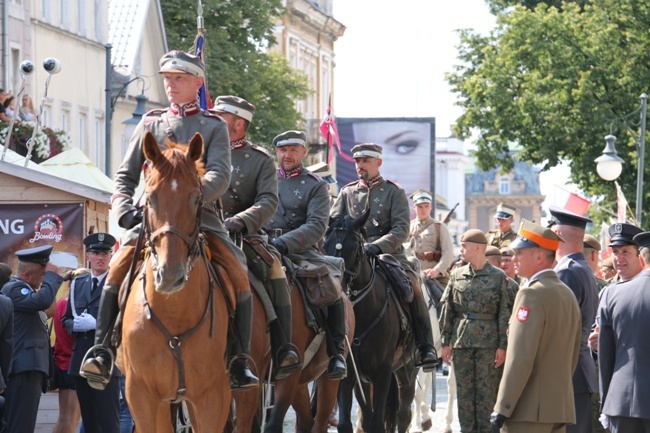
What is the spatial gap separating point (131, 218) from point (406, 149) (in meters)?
47.6

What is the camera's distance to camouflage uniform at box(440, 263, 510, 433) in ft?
58.2

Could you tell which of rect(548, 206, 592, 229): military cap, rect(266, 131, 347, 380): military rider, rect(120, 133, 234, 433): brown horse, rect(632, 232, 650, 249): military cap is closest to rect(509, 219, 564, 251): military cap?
rect(632, 232, 650, 249): military cap

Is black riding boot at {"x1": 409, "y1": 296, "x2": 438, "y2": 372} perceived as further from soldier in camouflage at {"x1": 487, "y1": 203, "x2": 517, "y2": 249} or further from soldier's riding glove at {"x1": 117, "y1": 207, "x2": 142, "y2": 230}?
soldier in camouflage at {"x1": 487, "y1": 203, "x2": 517, "y2": 249}

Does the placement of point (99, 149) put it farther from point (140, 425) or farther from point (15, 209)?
point (140, 425)

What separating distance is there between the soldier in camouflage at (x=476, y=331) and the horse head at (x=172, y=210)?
7.59 meters

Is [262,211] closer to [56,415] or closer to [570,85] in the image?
[56,415]

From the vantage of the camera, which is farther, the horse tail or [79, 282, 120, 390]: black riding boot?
the horse tail

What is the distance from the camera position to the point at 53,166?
75.4 ft

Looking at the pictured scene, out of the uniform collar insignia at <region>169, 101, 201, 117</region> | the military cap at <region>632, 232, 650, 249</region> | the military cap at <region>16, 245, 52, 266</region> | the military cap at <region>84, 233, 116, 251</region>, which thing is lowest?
the military cap at <region>16, 245, 52, 266</region>

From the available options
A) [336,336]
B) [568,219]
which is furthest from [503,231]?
[568,219]

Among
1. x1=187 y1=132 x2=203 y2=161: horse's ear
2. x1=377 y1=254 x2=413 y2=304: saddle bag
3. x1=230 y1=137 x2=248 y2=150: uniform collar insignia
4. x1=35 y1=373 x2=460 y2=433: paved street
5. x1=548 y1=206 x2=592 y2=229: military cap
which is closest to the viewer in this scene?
x1=187 y1=132 x2=203 y2=161: horse's ear

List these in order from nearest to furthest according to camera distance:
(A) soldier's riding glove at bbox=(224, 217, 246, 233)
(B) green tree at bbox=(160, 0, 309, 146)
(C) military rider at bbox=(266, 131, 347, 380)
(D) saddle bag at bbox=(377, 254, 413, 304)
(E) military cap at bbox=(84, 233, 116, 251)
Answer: (A) soldier's riding glove at bbox=(224, 217, 246, 233), (C) military rider at bbox=(266, 131, 347, 380), (E) military cap at bbox=(84, 233, 116, 251), (D) saddle bag at bbox=(377, 254, 413, 304), (B) green tree at bbox=(160, 0, 309, 146)

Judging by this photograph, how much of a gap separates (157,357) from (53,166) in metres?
12.5

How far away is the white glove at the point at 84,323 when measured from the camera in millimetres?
14953
